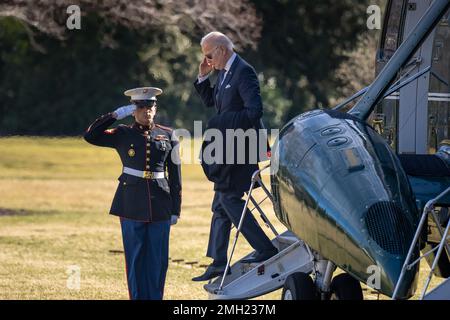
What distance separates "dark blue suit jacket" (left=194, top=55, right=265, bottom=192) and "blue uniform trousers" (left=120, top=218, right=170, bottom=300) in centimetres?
65

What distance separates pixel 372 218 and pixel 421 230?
306 mm

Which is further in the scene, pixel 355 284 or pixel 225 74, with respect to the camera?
pixel 225 74

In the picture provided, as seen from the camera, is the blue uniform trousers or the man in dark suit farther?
A: the blue uniform trousers

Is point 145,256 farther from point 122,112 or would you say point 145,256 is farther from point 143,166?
point 122,112

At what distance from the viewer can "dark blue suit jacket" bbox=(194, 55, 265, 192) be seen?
9617mm

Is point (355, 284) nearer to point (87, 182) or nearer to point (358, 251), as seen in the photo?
point (358, 251)

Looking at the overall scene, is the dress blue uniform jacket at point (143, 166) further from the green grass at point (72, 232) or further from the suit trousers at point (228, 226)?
the green grass at point (72, 232)

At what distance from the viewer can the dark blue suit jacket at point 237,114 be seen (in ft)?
31.6

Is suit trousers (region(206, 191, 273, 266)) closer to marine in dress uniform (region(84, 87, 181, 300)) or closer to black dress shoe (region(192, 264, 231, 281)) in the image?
black dress shoe (region(192, 264, 231, 281))

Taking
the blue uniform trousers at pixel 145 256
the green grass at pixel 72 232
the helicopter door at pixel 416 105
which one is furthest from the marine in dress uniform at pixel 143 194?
the green grass at pixel 72 232

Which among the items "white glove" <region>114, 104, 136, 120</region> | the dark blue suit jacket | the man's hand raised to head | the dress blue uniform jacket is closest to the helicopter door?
the dark blue suit jacket

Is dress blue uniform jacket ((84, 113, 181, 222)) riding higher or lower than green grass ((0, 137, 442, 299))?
higher

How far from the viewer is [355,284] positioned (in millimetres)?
7945
